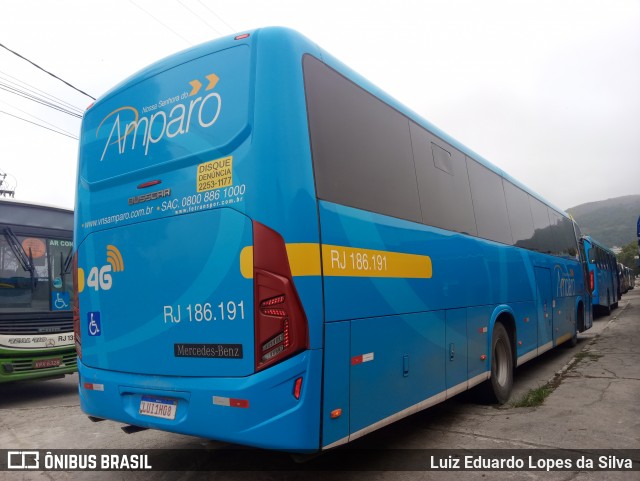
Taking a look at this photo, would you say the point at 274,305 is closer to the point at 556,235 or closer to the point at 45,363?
the point at 45,363

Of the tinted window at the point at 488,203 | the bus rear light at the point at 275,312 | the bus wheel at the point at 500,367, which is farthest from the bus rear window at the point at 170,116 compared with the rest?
the bus wheel at the point at 500,367

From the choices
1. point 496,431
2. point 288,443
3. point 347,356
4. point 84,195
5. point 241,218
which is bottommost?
point 496,431

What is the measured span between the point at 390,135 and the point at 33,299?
21.5 ft

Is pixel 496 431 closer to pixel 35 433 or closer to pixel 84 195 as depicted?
pixel 84 195

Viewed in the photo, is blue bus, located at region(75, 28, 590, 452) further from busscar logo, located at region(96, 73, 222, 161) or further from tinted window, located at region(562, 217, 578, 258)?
tinted window, located at region(562, 217, 578, 258)

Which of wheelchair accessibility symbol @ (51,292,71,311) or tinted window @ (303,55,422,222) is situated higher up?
tinted window @ (303,55,422,222)

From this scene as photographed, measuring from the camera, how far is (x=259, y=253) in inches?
131

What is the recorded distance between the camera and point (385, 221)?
4242 millimetres

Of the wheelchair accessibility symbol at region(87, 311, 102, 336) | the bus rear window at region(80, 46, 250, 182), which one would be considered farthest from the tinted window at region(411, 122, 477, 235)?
the wheelchair accessibility symbol at region(87, 311, 102, 336)

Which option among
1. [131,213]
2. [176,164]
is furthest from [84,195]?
[176,164]

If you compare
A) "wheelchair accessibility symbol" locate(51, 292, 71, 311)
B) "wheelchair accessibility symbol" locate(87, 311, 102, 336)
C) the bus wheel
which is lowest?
the bus wheel

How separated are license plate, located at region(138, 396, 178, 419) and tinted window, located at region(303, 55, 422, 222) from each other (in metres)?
1.82

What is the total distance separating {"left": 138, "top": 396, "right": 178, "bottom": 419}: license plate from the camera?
12.1ft

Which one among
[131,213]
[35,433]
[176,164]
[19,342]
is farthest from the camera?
[19,342]
